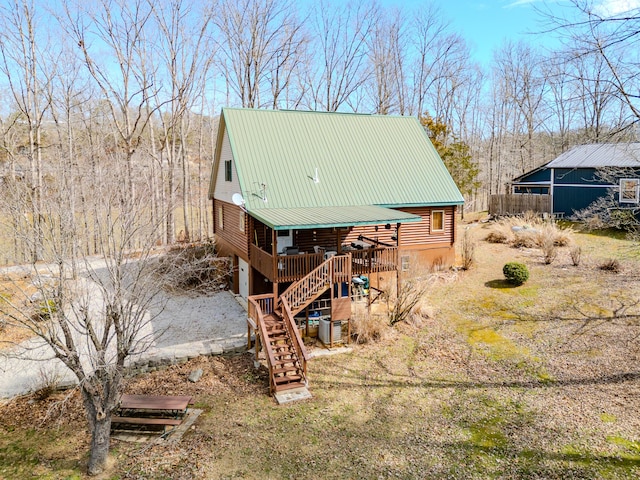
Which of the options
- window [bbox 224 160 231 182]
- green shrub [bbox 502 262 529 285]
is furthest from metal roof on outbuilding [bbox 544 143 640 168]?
window [bbox 224 160 231 182]

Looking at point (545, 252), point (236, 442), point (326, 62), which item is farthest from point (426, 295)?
point (326, 62)

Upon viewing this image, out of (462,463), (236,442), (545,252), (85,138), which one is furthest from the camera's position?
(85,138)

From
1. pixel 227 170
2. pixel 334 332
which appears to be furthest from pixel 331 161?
pixel 334 332

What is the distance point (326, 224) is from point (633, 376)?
881 centimetres

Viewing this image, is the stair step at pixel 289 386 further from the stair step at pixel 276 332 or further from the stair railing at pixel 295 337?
the stair step at pixel 276 332

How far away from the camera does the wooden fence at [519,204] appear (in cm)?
2856

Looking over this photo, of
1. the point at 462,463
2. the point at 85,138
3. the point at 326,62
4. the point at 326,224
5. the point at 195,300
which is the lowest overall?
the point at 462,463

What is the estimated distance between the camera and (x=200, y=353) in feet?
41.4

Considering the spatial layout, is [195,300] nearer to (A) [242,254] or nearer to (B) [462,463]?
(A) [242,254]

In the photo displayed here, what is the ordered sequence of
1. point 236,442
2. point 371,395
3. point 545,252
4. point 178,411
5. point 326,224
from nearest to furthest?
point 236,442
point 178,411
point 371,395
point 326,224
point 545,252

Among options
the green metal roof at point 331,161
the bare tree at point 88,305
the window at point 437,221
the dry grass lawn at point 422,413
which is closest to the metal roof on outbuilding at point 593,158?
Answer: the window at point 437,221

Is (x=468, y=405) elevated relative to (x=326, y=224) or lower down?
lower down

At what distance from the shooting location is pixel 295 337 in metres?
11.6

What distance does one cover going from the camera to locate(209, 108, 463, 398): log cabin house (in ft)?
42.8
